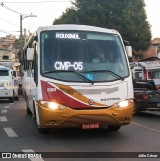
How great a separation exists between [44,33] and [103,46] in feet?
4.92

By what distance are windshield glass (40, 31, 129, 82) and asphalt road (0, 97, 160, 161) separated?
1516 millimetres

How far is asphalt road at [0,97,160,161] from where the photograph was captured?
26.6 ft

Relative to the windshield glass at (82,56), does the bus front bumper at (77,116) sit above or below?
below

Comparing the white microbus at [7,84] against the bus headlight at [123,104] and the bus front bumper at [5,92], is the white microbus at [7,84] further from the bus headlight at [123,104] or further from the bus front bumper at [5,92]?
the bus headlight at [123,104]

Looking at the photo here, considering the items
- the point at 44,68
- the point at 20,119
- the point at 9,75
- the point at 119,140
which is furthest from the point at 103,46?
the point at 9,75

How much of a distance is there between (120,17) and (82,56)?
120 ft

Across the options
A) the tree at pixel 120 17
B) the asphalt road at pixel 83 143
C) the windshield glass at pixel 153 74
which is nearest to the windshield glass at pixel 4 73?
the windshield glass at pixel 153 74

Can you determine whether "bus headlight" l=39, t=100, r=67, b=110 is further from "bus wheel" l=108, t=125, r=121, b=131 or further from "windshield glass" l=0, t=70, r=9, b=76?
"windshield glass" l=0, t=70, r=9, b=76

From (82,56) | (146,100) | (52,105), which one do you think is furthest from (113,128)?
(146,100)

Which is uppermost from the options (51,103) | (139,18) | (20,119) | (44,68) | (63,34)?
(139,18)

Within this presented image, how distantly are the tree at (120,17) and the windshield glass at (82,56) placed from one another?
115 ft

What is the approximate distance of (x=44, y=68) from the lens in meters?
9.83

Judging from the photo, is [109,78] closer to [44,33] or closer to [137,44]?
[44,33]

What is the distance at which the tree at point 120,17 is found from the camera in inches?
1781
